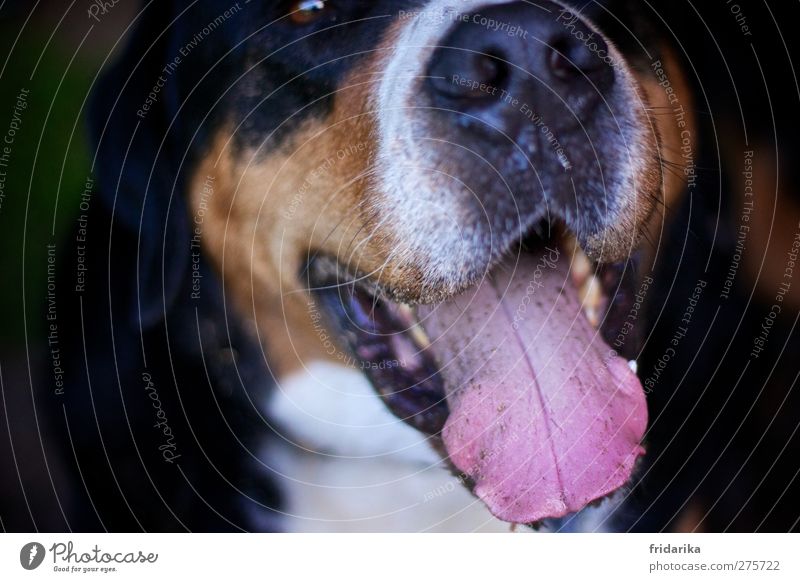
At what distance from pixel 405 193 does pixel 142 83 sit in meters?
0.34

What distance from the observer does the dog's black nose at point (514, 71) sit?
919 mm

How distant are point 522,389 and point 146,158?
536 mm

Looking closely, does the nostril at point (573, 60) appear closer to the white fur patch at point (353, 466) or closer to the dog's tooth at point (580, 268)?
the dog's tooth at point (580, 268)

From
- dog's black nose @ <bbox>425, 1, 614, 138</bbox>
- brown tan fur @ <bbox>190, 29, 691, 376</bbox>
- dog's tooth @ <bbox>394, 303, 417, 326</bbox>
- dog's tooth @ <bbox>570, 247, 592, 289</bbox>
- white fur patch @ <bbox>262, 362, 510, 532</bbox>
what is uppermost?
dog's black nose @ <bbox>425, 1, 614, 138</bbox>

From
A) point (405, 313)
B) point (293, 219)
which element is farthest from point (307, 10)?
point (405, 313)

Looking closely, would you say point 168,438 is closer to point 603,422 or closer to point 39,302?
point 39,302

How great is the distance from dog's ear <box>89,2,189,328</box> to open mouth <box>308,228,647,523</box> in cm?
18

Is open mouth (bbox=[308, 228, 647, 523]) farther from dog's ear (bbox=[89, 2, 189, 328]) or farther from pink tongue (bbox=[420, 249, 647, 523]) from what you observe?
dog's ear (bbox=[89, 2, 189, 328])

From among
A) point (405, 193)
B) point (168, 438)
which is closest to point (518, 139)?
point (405, 193)

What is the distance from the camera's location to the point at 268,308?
0.96 meters

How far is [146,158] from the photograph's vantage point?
3.04ft

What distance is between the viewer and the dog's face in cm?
92

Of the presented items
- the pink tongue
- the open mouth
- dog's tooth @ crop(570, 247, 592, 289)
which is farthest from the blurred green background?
dog's tooth @ crop(570, 247, 592, 289)

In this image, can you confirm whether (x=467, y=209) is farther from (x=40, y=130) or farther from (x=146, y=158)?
(x=40, y=130)
